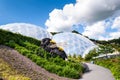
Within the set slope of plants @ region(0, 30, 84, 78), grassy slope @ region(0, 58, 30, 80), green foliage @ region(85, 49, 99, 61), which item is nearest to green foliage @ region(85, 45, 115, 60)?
green foliage @ region(85, 49, 99, 61)

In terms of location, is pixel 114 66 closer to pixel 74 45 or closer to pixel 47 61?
pixel 47 61

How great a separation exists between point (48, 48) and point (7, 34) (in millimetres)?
5285

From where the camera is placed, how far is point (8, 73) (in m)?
15.7

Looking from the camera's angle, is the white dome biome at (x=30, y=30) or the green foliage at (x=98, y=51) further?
the green foliage at (x=98, y=51)

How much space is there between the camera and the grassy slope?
48.7 ft

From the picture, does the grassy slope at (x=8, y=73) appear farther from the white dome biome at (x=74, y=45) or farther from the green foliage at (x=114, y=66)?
the white dome biome at (x=74, y=45)

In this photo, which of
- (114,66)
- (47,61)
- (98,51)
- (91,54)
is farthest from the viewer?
(98,51)

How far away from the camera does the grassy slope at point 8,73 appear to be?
14.9m

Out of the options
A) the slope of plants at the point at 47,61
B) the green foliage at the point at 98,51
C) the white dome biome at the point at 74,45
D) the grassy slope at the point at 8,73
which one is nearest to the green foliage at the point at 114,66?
the slope of plants at the point at 47,61

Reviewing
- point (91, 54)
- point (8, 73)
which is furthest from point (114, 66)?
point (91, 54)

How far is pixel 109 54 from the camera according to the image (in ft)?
226

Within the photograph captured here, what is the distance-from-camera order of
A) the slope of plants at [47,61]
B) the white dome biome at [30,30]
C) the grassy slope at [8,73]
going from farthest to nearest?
the white dome biome at [30,30], the slope of plants at [47,61], the grassy slope at [8,73]

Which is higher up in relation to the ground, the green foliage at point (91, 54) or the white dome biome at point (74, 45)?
the white dome biome at point (74, 45)

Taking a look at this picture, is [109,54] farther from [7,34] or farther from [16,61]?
[16,61]
